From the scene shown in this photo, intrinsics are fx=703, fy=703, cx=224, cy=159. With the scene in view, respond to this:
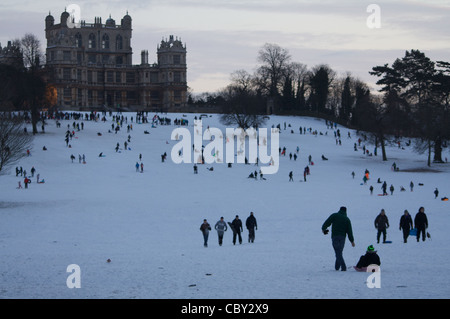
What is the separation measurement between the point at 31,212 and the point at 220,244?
13.8m

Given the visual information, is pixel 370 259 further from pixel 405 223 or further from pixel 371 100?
pixel 371 100

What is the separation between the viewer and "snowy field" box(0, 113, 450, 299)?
14.2 m

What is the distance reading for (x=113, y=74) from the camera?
118 meters

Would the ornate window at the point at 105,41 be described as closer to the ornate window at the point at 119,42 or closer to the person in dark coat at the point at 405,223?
the ornate window at the point at 119,42

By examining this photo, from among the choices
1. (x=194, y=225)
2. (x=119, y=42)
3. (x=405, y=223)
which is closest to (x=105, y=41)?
(x=119, y=42)

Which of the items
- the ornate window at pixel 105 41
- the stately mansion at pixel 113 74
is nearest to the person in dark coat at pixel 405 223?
the stately mansion at pixel 113 74

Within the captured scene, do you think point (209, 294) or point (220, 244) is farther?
point (220, 244)

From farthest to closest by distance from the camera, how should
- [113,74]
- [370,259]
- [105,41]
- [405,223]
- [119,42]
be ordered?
[119,42] < [105,41] < [113,74] < [405,223] < [370,259]

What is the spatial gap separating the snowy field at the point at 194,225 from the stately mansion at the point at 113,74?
125 ft

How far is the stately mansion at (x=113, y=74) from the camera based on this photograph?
363 ft

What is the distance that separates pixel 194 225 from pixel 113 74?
3586 inches
